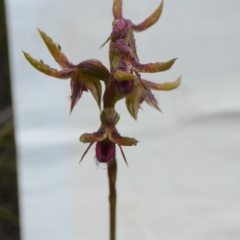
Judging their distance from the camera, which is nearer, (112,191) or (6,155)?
(112,191)

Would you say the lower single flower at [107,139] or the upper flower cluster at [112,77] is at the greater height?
the upper flower cluster at [112,77]

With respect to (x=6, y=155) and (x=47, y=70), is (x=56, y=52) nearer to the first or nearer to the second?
(x=47, y=70)

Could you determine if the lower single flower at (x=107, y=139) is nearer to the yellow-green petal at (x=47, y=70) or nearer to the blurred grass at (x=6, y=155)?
the yellow-green petal at (x=47, y=70)

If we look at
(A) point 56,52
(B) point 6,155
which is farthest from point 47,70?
(B) point 6,155

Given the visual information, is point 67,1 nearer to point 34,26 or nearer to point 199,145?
point 34,26

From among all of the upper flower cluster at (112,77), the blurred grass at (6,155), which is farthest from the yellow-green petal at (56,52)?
the blurred grass at (6,155)

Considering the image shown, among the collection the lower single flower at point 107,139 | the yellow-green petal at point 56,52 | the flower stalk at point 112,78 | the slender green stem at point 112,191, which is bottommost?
the slender green stem at point 112,191

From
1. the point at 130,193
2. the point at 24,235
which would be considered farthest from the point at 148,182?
the point at 24,235
